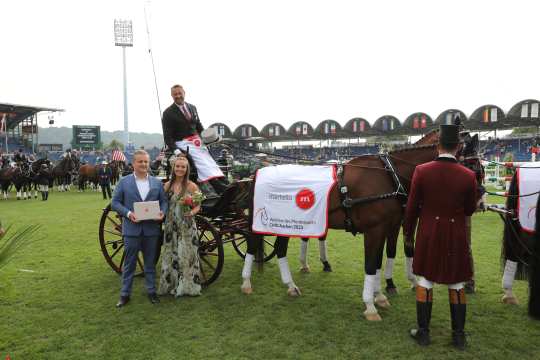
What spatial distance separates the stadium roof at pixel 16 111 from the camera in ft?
124

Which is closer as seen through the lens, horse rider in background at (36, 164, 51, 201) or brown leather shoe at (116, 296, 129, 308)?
brown leather shoe at (116, 296, 129, 308)

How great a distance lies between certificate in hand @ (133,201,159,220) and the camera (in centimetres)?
413

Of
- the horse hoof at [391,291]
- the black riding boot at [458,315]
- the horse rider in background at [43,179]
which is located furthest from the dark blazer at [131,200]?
the horse rider in background at [43,179]

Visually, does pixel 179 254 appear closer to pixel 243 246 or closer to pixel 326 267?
pixel 326 267

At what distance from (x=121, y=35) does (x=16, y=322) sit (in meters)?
39.8

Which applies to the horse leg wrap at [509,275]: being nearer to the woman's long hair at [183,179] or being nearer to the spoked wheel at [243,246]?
the spoked wheel at [243,246]

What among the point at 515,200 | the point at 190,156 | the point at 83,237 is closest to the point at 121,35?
the point at 83,237

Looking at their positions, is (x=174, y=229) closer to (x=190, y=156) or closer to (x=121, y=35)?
(x=190, y=156)

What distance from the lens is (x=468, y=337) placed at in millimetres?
3572

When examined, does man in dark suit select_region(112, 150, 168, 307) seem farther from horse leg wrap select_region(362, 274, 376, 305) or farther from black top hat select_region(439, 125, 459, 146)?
black top hat select_region(439, 125, 459, 146)

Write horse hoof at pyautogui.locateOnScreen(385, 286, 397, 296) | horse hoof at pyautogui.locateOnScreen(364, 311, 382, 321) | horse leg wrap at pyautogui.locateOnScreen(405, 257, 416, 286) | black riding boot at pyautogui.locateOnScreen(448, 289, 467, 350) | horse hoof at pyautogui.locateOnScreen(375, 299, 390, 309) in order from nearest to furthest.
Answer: black riding boot at pyautogui.locateOnScreen(448, 289, 467, 350), horse hoof at pyautogui.locateOnScreen(364, 311, 382, 321), horse hoof at pyautogui.locateOnScreen(375, 299, 390, 309), horse hoof at pyautogui.locateOnScreen(385, 286, 397, 296), horse leg wrap at pyautogui.locateOnScreen(405, 257, 416, 286)

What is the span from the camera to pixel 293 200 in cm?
445

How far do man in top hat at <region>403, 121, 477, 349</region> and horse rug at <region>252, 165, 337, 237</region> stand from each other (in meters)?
1.24

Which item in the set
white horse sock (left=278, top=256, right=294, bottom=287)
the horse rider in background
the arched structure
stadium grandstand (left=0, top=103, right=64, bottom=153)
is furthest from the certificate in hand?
stadium grandstand (left=0, top=103, right=64, bottom=153)
